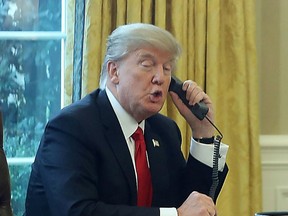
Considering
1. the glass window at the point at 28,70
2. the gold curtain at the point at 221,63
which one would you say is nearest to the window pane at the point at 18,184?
the glass window at the point at 28,70

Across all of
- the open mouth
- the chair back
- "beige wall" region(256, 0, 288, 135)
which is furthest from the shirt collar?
"beige wall" region(256, 0, 288, 135)

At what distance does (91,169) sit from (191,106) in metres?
0.49

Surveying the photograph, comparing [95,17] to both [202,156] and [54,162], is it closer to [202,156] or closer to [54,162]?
[202,156]

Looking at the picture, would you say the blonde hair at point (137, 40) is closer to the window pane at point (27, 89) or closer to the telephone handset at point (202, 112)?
the telephone handset at point (202, 112)

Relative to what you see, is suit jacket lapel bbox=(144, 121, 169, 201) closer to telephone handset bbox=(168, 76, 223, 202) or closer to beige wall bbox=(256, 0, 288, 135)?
telephone handset bbox=(168, 76, 223, 202)

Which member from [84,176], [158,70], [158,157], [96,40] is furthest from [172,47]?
[96,40]

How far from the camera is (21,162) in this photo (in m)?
3.01

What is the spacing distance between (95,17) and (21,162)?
33.1 inches

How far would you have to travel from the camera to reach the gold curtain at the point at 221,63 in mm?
2715

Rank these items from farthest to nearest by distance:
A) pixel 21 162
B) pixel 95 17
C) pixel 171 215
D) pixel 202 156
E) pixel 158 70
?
pixel 21 162 → pixel 95 17 → pixel 202 156 → pixel 158 70 → pixel 171 215

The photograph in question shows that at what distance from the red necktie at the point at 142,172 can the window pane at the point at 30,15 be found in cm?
128

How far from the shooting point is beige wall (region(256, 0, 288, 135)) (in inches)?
118

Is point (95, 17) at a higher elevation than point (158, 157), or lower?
higher

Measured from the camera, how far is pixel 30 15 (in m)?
3.07
